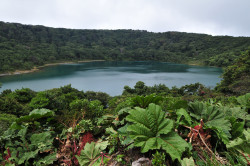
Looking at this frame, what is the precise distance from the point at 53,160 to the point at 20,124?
776 millimetres

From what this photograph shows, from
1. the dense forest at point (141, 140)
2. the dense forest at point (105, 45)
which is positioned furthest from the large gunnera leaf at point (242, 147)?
the dense forest at point (105, 45)

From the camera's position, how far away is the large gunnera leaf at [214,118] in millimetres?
1564

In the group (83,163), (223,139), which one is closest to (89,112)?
(83,163)

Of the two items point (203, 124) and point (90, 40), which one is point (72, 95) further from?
point (90, 40)

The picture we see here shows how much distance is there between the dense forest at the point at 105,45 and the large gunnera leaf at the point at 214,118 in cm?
6944

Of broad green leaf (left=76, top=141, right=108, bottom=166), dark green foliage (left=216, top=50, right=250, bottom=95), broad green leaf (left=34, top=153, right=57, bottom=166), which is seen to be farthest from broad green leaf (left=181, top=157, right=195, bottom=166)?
dark green foliage (left=216, top=50, right=250, bottom=95)

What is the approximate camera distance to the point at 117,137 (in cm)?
176

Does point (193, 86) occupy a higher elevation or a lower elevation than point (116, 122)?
lower

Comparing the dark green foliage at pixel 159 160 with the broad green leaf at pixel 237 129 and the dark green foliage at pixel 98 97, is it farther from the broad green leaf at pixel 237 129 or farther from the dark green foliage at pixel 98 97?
the dark green foliage at pixel 98 97

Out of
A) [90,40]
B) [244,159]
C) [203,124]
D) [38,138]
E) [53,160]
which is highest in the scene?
[90,40]

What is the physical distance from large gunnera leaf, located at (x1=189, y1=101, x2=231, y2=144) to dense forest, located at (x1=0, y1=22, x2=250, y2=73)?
6944 centimetres

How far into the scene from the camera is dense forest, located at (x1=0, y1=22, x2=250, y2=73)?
82125 millimetres

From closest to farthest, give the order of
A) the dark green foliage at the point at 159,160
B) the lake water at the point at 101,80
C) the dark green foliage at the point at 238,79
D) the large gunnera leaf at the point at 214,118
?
the dark green foliage at the point at 159,160 → the large gunnera leaf at the point at 214,118 → the dark green foliage at the point at 238,79 → the lake water at the point at 101,80

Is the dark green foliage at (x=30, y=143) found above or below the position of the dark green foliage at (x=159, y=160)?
below
